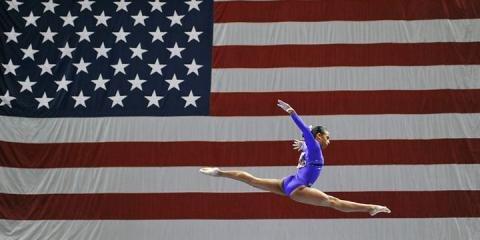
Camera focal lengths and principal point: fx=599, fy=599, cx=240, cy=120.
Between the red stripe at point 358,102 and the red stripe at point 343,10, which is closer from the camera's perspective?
the red stripe at point 358,102

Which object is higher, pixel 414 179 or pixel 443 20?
pixel 443 20

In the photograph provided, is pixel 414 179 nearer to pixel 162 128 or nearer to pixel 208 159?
pixel 208 159

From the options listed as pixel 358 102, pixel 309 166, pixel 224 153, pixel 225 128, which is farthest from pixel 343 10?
pixel 309 166

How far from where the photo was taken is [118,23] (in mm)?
9133

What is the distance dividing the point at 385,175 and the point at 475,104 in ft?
5.47

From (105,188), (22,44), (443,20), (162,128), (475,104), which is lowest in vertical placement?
(105,188)

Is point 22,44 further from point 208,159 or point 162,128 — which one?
point 208,159

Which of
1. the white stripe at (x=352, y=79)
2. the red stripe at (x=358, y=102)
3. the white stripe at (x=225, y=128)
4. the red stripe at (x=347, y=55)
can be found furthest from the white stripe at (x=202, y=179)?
the red stripe at (x=347, y=55)

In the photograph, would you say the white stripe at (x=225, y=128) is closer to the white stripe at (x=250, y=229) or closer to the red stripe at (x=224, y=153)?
the red stripe at (x=224, y=153)

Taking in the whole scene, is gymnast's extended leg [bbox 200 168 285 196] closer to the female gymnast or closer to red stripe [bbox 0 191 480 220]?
the female gymnast

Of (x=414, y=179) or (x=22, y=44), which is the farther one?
(x=22, y=44)

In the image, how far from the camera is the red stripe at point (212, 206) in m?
8.34

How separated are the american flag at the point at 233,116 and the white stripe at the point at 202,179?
2cm

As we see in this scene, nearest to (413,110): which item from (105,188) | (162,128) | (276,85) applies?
(276,85)
